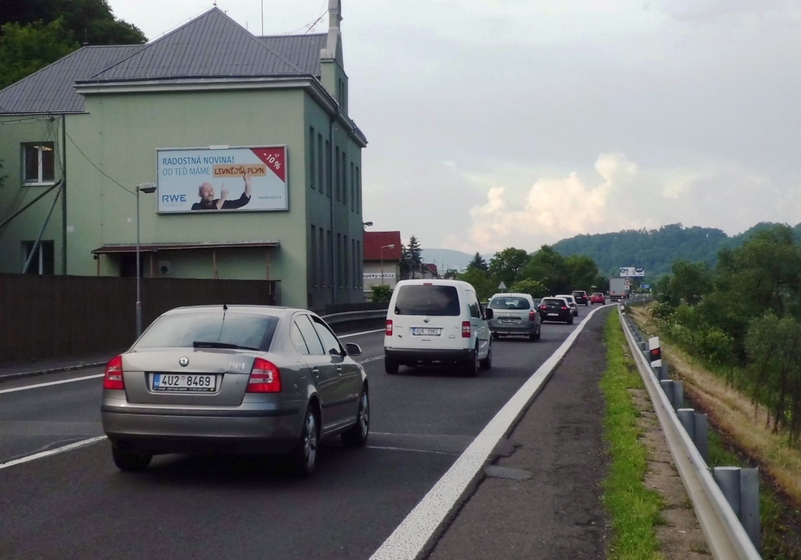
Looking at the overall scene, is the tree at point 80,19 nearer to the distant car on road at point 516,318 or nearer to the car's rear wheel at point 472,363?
the distant car on road at point 516,318

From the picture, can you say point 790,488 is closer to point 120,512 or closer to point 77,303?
point 120,512

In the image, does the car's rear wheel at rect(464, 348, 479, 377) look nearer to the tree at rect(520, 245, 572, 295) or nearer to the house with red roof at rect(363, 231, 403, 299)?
the house with red roof at rect(363, 231, 403, 299)

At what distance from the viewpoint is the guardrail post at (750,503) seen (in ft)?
18.8

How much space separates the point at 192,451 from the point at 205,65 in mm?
40312

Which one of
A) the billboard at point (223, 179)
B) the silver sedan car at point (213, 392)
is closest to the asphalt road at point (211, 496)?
the silver sedan car at point (213, 392)

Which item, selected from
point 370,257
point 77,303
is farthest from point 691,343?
point 370,257

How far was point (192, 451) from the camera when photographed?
8.44 m

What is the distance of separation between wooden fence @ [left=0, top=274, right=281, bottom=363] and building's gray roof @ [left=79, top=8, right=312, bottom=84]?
1551 cm

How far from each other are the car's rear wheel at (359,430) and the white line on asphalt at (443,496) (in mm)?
1099

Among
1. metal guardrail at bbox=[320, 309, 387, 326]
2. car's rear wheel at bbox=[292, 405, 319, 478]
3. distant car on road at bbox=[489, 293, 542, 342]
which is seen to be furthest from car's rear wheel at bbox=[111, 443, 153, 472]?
metal guardrail at bbox=[320, 309, 387, 326]

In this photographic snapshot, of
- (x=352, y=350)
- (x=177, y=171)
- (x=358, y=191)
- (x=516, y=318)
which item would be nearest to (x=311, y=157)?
(x=177, y=171)

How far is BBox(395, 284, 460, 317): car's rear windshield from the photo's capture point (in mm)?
20562

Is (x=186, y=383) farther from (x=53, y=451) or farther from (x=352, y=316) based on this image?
(x=352, y=316)

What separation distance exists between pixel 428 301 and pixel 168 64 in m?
30.0
